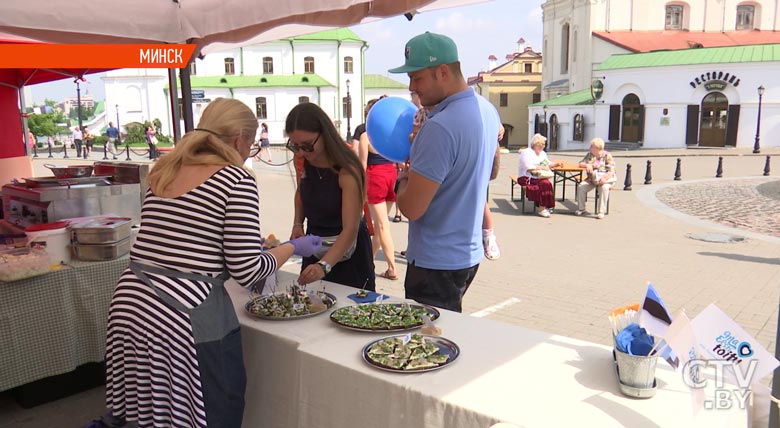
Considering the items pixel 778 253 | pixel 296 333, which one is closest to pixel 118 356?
pixel 296 333

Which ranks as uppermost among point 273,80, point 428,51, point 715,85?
point 273,80

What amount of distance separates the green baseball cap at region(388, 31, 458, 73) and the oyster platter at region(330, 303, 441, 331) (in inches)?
42.8

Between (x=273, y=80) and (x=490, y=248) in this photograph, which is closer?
(x=490, y=248)

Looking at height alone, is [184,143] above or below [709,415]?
above

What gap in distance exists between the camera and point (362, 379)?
2.01 m

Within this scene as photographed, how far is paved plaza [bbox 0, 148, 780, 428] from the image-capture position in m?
5.14

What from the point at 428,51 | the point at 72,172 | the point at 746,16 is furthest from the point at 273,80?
the point at 428,51

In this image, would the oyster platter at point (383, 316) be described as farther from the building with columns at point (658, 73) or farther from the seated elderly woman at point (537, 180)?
the building with columns at point (658, 73)

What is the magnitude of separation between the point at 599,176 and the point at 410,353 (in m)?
9.51

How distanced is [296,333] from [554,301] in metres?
4.02

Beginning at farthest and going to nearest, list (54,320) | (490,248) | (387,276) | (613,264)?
1. (613,264)
2. (387,276)
3. (490,248)
4. (54,320)

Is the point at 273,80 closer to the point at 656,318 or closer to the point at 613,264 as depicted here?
the point at 613,264

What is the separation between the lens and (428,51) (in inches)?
100

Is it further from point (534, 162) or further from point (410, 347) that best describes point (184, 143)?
point (534, 162)
